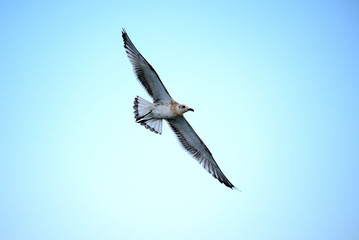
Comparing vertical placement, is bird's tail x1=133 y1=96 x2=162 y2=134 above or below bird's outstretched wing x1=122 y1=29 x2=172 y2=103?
below

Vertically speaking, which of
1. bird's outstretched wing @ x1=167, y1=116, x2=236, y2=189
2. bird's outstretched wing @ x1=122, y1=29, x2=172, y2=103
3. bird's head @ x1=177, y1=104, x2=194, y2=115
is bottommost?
bird's outstretched wing @ x1=167, y1=116, x2=236, y2=189

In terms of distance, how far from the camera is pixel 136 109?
9633 mm

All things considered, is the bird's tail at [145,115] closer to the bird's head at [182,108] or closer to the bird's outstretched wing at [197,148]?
the bird's outstretched wing at [197,148]

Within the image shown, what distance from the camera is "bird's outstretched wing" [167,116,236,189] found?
1032 centimetres

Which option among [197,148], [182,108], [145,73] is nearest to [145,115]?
[182,108]

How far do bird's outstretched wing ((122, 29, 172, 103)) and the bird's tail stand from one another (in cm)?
29

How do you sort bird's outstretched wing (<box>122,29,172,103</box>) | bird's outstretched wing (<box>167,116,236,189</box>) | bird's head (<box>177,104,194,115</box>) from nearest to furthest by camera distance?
bird's outstretched wing (<box>122,29,172,103</box>), bird's head (<box>177,104,194,115</box>), bird's outstretched wing (<box>167,116,236,189</box>)

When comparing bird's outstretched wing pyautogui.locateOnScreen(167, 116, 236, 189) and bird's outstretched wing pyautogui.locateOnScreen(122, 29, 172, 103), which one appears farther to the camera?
bird's outstretched wing pyautogui.locateOnScreen(167, 116, 236, 189)

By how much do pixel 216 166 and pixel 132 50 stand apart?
383 cm

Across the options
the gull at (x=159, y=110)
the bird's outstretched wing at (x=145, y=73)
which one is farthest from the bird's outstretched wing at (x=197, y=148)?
the bird's outstretched wing at (x=145, y=73)

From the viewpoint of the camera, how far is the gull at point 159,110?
9328mm

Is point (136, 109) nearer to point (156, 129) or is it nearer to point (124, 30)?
point (156, 129)

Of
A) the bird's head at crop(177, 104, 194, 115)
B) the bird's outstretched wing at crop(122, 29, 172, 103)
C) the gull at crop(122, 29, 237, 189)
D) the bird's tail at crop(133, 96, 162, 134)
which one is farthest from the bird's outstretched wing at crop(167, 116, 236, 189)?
the bird's outstretched wing at crop(122, 29, 172, 103)

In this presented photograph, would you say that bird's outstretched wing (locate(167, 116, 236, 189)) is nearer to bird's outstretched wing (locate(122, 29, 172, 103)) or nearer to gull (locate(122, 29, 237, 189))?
gull (locate(122, 29, 237, 189))
